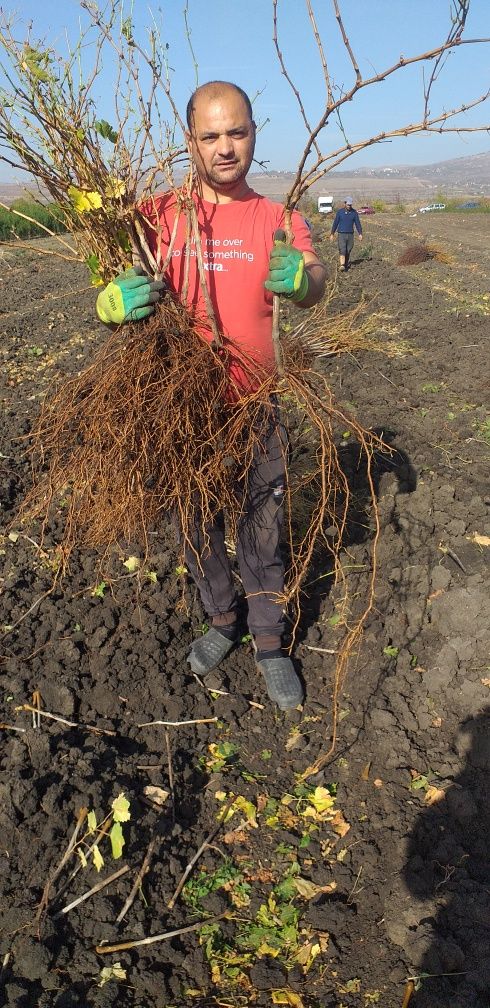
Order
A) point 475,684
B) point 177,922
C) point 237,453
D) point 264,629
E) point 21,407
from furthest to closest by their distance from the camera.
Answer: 1. point 21,407
2. point 264,629
3. point 475,684
4. point 237,453
5. point 177,922

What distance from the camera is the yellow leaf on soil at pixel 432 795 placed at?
80.4 inches

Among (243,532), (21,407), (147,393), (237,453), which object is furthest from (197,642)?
(21,407)

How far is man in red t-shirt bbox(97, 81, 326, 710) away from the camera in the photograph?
1882mm

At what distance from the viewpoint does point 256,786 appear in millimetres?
2143

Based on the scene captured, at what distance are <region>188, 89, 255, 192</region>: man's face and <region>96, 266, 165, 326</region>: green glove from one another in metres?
0.36

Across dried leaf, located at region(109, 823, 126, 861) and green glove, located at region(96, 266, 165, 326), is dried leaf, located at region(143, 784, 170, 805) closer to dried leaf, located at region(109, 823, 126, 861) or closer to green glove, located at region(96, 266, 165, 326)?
dried leaf, located at region(109, 823, 126, 861)

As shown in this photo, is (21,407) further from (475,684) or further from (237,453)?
(475,684)

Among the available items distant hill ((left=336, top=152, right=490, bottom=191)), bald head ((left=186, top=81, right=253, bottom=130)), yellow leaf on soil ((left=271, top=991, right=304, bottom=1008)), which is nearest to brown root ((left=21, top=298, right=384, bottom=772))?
bald head ((left=186, top=81, right=253, bottom=130))

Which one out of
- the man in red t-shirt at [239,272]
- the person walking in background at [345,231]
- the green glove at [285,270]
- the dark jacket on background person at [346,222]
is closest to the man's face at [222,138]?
the man in red t-shirt at [239,272]

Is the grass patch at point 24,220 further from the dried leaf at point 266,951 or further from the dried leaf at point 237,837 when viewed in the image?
the dried leaf at point 266,951

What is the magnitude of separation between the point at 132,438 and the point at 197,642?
93 centimetres

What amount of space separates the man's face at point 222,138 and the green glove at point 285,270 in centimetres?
30

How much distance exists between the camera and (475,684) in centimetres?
231

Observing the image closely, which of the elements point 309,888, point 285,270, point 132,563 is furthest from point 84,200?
point 309,888
